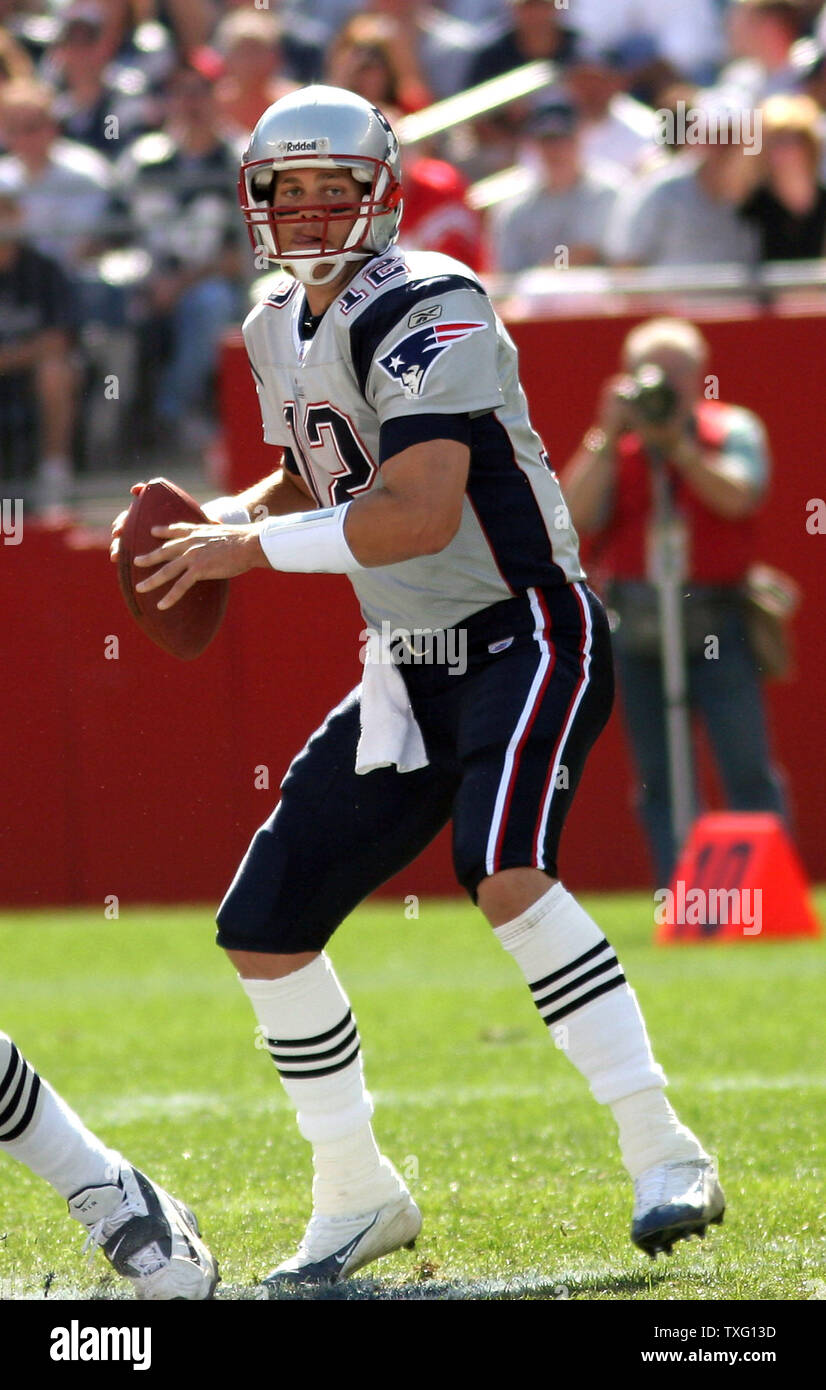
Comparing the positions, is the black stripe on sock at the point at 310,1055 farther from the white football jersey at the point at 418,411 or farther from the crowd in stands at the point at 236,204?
the crowd in stands at the point at 236,204

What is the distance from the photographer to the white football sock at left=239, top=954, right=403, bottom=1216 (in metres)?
3.68

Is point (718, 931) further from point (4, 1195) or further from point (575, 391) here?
point (4, 1195)

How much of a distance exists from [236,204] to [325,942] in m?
5.89

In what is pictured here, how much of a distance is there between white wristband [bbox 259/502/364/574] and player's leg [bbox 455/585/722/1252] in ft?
1.26

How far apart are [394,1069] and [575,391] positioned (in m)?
4.13

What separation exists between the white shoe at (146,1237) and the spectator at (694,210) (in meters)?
6.26

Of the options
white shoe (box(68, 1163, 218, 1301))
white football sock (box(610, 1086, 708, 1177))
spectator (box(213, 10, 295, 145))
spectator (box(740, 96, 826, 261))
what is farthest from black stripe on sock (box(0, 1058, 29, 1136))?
spectator (box(213, 10, 295, 145))

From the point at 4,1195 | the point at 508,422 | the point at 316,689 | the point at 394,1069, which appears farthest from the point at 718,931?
the point at 508,422
